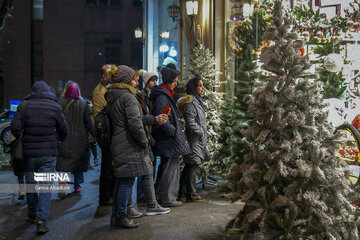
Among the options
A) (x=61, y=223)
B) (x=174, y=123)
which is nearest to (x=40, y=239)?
(x=61, y=223)

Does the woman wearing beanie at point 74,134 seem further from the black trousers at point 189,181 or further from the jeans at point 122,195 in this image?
the jeans at point 122,195

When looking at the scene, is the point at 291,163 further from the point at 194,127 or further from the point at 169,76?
the point at 169,76

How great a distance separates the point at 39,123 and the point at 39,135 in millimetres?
168

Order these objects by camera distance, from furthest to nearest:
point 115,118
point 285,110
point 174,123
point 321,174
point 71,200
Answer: point 71,200 → point 174,123 → point 115,118 → point 285,110 → point 321,174

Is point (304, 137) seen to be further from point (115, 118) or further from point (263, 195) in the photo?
point (115, 118)

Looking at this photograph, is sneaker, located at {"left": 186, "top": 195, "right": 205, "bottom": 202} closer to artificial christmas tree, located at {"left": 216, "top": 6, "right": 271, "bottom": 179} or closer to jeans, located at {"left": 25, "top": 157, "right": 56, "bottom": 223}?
artificial christmas tree, located at {"left": 216, "top": 6, "right": 271, "bottom": 179}

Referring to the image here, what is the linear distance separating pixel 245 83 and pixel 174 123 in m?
1.43

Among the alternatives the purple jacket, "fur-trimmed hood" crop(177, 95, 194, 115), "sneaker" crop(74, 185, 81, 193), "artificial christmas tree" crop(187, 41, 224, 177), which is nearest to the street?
"sneaker" crop(74, 185, 81, 193)

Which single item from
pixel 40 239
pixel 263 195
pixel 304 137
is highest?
pixel 304 137

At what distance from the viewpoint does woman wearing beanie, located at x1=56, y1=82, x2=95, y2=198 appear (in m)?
8.28

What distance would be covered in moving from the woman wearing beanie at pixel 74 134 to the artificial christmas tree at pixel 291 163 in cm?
379

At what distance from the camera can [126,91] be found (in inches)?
257

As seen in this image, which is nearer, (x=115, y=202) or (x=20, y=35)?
(x=115, y=202)

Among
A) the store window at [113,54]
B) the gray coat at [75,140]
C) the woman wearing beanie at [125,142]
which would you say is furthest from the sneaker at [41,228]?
the store window at [113,54]
